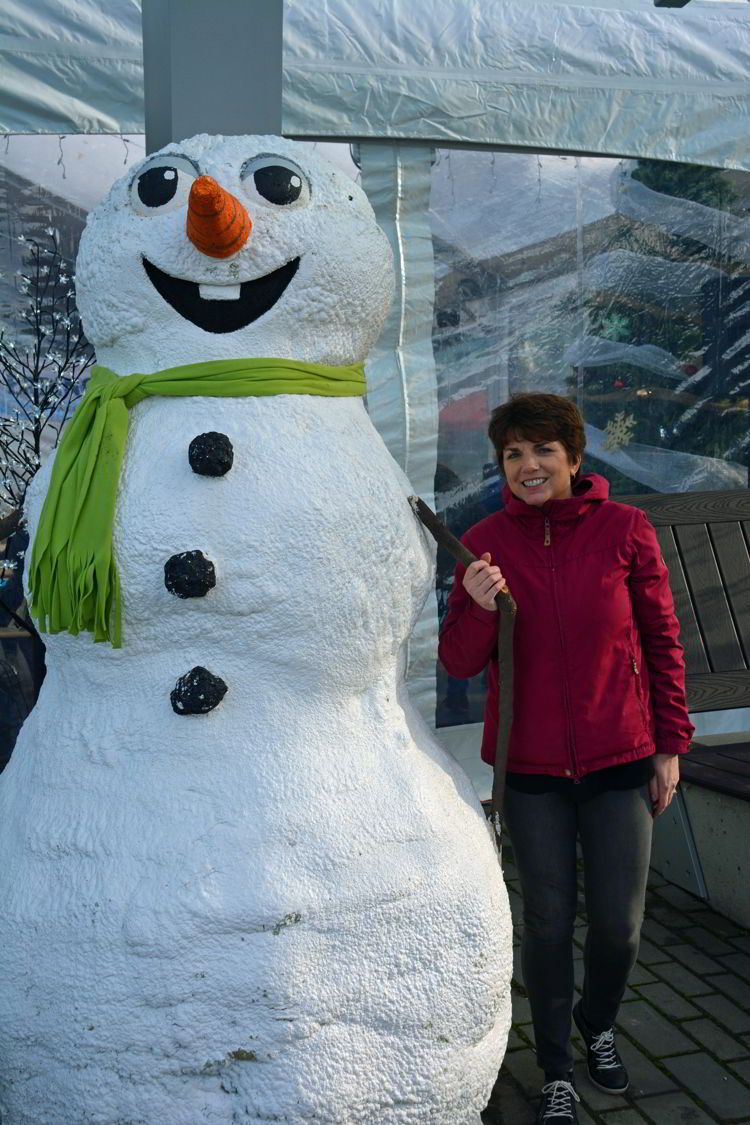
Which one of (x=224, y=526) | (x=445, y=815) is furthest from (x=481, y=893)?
(x=224, y=526)

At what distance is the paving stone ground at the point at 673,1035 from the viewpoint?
2.61 m

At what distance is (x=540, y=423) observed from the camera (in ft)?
7.75

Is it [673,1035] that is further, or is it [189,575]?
[673,1035]

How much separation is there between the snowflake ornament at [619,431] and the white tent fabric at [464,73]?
3.47 feet

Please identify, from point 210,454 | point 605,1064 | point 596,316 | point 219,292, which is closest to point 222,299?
point 219,292

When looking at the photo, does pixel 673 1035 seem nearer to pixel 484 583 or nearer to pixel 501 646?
pixel 501 646

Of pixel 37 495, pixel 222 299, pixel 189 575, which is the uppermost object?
pixel 222 299

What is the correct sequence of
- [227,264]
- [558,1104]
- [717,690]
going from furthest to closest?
[717,690] < [558,1104] < [227,264]

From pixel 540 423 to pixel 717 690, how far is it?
5.83 ft

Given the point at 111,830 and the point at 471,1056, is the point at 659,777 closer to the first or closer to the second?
the point at 471,1056

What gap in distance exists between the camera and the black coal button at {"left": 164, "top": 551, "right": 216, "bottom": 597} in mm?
1791

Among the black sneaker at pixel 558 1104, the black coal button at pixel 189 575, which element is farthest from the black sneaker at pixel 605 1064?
the black coal button at pixel 189 575

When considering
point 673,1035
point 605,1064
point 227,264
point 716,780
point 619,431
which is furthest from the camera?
point 619,431

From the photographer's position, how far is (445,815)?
1.99 m
